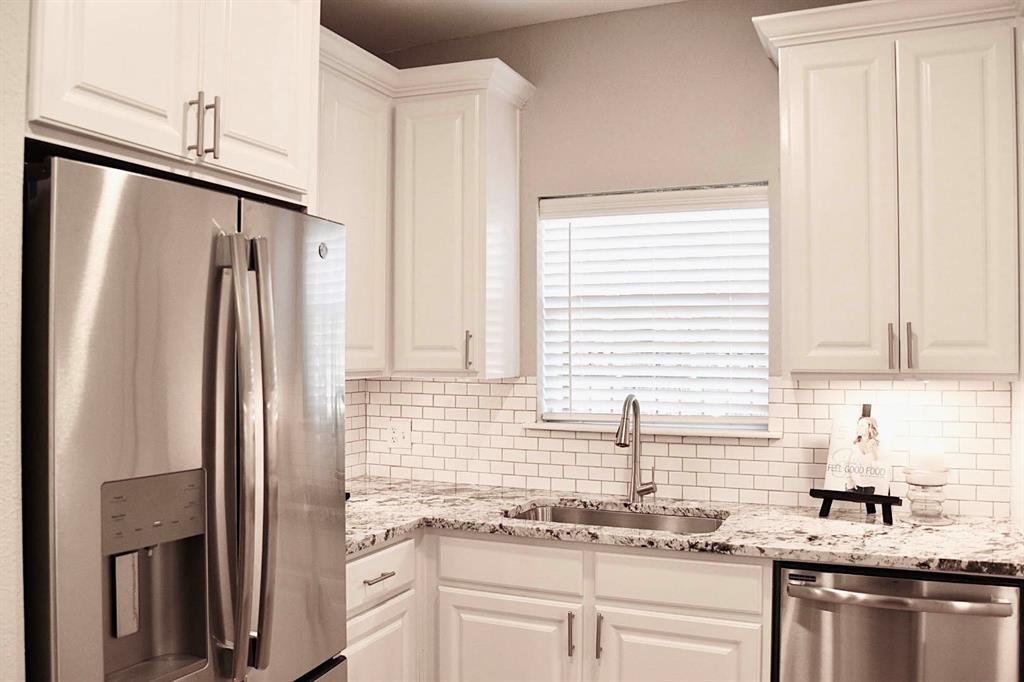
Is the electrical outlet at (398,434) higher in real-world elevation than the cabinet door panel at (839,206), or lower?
lower

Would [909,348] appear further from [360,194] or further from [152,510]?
[152,510]

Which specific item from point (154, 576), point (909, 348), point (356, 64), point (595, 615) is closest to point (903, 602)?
point (909, 348)

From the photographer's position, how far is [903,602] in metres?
2.31

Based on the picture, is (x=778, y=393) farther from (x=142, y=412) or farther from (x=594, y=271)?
(x=142, y=412)

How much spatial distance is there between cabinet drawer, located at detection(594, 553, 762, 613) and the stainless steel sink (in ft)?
1.67

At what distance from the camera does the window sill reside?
3.10 meters

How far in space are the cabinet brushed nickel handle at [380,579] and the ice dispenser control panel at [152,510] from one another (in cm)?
95

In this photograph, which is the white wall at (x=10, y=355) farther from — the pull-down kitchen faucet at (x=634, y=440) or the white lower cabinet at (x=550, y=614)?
the pull-down kitchen faucet at (x=634, y=440)

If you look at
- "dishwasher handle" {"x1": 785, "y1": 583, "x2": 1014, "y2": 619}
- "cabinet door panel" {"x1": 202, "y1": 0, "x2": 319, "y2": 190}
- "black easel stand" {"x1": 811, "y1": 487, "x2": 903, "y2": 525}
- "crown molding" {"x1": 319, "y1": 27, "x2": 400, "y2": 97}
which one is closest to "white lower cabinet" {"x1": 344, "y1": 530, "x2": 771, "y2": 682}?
"dishwasher handle" {"x1": 785, "y1": 583, "x2": 1014, "y2": 619}

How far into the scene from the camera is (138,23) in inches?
63.2

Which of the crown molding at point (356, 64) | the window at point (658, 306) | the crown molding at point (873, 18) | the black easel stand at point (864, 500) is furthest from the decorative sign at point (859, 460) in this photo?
the crown molding at point (356, 64)

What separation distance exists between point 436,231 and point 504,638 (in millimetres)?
1448

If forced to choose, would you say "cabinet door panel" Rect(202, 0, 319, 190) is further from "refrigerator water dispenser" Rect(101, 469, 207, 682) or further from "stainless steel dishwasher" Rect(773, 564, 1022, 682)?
"stainless steel dishwasher" Rect(773, 564, 1022, 682)

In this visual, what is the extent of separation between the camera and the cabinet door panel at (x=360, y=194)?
2.92m
